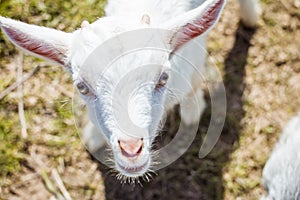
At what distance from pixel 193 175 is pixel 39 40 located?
1853 mm

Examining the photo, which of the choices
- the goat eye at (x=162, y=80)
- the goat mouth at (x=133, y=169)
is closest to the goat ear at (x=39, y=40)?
the goat eye at (x=162, y=80)

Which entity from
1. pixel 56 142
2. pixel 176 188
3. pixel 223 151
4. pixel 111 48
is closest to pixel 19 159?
pixel 56 142

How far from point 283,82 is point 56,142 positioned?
183 centimetres

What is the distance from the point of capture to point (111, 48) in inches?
123

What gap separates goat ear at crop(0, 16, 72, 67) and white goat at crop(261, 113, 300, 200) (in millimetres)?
1376

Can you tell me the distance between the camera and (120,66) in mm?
3148

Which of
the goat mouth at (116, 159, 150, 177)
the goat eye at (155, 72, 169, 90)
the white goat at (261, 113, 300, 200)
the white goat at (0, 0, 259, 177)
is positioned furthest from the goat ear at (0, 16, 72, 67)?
the white goat at (261, 113, 300, 200)

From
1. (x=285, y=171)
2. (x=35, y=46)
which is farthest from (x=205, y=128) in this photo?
(x=35, y=46)

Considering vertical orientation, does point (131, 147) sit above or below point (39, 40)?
below

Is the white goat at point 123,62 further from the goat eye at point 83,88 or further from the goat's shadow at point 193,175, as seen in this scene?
the goat's shadow at point 193,175

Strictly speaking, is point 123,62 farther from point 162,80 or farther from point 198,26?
point 198,26

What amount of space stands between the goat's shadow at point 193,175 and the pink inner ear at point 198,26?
4.56 ft

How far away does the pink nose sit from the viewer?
10.4 feet

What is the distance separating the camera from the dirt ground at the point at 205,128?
457cm
